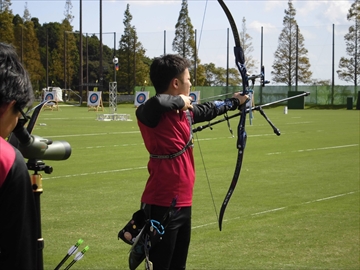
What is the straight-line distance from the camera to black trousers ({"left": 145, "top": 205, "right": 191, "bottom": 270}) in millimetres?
4012

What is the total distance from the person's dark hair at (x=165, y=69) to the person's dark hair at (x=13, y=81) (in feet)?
7.02

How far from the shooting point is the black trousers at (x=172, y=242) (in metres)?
4.01

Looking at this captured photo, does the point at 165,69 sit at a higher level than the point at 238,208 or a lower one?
higher

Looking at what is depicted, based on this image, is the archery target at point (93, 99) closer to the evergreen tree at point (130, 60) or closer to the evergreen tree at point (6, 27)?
the evergreen tree at point (130, 60)

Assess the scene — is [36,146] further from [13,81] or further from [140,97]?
[140,97]

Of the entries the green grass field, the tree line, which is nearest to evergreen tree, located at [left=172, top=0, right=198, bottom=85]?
the tree line

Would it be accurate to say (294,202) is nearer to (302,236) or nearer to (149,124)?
(302,236)

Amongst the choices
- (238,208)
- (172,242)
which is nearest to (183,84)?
(172,242)

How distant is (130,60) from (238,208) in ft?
228

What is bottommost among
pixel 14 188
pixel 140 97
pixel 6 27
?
pixel 140 97

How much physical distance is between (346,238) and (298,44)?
65.6m

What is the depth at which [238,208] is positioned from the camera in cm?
867

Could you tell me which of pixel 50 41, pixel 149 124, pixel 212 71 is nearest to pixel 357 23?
pixel 212 71

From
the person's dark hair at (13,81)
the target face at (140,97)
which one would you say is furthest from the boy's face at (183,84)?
the target face at (140,97)
